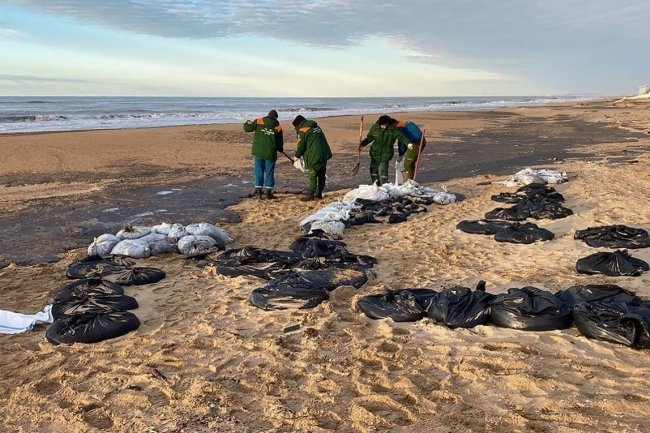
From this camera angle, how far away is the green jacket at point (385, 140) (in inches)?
417

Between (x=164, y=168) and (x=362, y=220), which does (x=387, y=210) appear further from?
(x=164, y=168)

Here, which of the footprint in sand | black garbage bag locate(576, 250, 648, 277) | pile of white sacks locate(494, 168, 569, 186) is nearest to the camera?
the footprint in sand

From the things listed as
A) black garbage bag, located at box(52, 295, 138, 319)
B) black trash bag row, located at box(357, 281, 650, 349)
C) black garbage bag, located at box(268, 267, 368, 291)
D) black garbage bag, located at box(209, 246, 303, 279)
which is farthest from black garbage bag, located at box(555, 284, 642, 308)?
black garbage bag, located at box(52, 295, 138, 319)

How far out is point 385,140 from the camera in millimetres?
10602

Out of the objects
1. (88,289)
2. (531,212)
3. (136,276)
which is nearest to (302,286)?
(136,276)

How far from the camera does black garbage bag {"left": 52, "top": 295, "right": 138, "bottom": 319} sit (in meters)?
4.71

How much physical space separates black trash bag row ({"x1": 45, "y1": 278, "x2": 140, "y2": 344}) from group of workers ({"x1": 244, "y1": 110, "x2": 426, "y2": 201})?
5.35m

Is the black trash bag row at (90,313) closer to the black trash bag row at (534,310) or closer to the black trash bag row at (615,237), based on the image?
the black trash bag row at (534,310)

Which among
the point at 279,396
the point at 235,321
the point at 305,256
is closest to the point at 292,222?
the point at 305,256

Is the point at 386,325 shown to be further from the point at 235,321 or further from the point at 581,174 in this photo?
the point at 581,174

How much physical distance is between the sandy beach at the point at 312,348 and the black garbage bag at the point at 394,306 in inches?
3.5

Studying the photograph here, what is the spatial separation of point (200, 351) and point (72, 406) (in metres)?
0.99

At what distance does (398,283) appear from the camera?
565 centimetres

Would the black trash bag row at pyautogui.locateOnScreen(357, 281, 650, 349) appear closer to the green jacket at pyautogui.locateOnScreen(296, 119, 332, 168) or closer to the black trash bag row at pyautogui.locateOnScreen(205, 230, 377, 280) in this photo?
the black trash bag row at pyautogui.locateOnScreen(205, 230, 377, 280)
